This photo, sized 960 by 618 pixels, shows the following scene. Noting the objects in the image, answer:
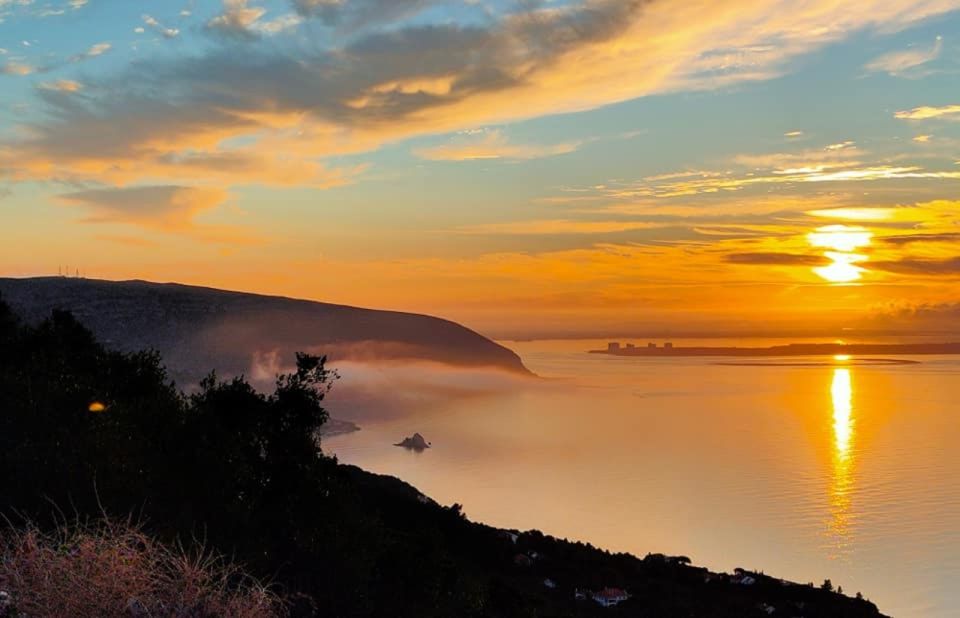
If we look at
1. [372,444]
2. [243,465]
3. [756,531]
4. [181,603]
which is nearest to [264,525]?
[243,465]

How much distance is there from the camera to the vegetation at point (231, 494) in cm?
2212

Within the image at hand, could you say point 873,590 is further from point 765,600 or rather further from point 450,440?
point 450,440

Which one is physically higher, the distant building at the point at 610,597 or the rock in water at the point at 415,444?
the distant building at the point at 610,597

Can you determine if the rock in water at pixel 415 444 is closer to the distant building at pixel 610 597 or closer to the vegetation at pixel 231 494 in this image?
the vegetation at pixel 231 494

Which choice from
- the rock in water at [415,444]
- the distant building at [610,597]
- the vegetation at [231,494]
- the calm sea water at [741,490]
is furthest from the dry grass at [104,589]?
the rock in water at [415,444]

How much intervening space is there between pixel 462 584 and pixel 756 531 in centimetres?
7065

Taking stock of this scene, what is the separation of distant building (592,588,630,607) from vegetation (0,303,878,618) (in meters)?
0.52

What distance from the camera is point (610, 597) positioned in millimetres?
37438

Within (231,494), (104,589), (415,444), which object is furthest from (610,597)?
(415,444)

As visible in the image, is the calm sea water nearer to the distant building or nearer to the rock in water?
the rock in water

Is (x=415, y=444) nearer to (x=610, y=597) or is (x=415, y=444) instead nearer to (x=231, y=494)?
(x=610, y=597)

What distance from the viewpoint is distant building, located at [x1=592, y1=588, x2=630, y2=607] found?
3686 centimetres

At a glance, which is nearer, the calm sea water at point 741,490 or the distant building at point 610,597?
the distant building at point 610,597

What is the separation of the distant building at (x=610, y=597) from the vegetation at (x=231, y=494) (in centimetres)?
52
